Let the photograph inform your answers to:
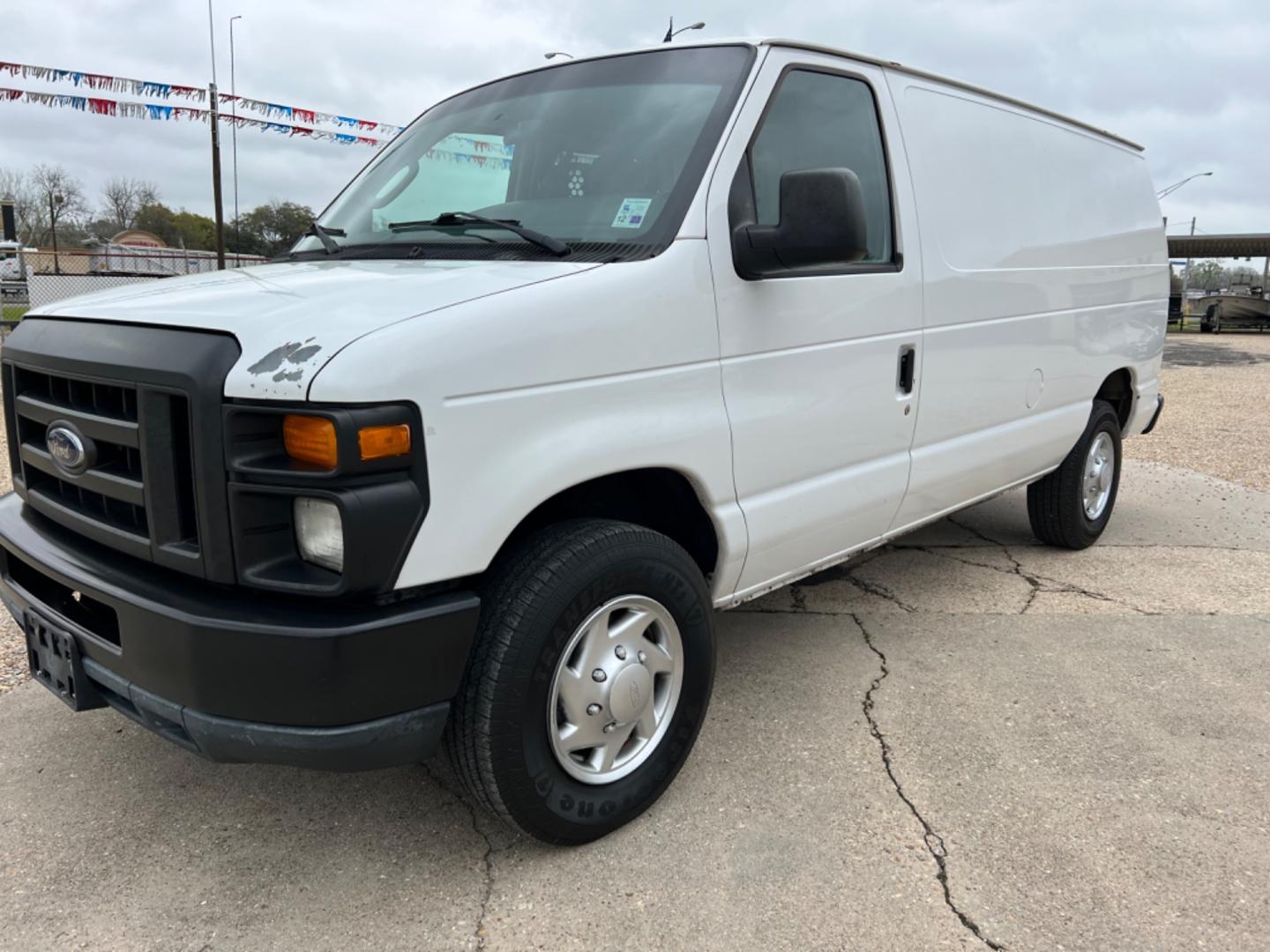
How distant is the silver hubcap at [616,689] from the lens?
242cm

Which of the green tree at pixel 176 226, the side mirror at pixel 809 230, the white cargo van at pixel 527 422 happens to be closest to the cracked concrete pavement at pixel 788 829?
the white cargo van at pixel 527 422

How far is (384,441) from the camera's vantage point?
76.0 inches

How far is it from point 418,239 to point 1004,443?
8.52 ft

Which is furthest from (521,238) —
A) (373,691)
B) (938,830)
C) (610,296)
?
(938,830)

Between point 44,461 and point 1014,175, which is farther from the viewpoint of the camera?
point 1014,175

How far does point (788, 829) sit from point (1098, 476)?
138 inches

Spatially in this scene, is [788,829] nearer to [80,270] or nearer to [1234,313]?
[80,270]

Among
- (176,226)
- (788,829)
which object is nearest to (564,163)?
(788,829)

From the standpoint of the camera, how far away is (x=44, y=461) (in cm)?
246

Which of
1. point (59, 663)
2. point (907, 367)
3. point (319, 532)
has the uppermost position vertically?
point (907, 367)

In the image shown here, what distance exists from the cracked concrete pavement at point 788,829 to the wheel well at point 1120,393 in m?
1.73

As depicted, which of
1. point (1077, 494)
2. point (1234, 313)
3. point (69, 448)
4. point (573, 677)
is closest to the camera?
point (69, 448)

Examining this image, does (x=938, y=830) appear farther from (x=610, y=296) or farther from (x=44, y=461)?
(x=44, y=461)

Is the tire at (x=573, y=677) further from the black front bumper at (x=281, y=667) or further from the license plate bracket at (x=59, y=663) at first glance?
the license plate bracket at (x=59, y=663)
